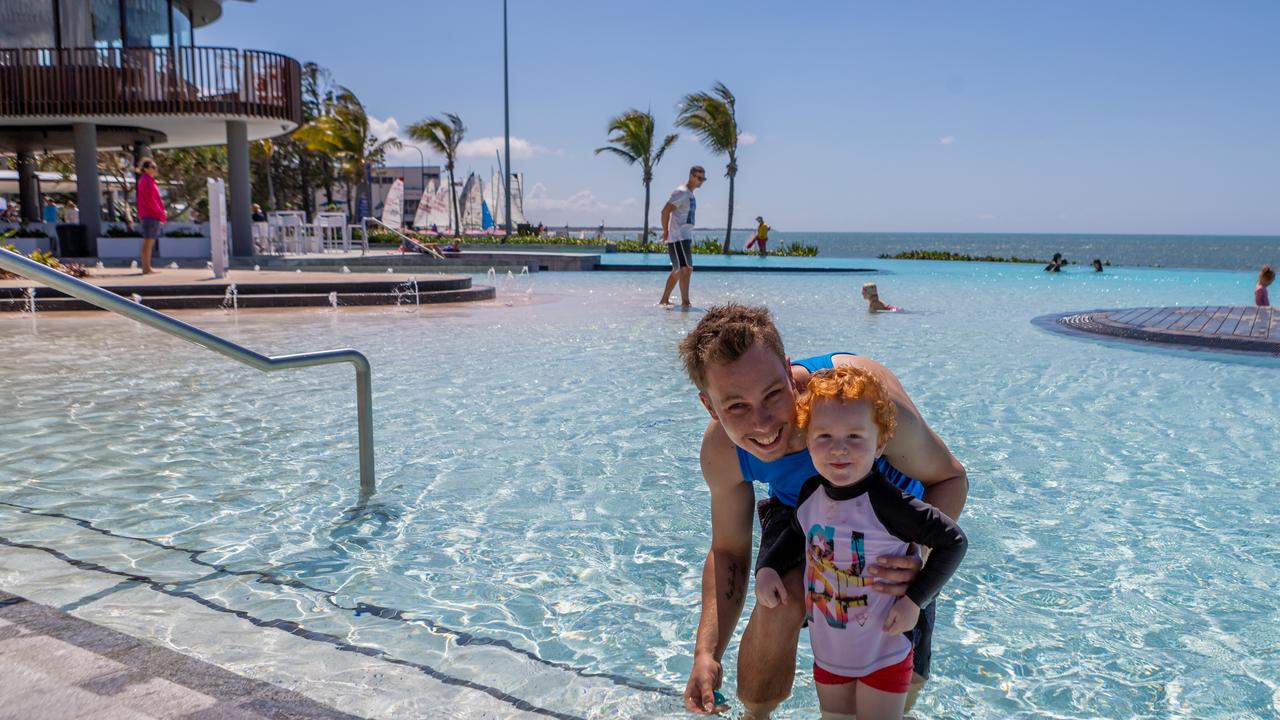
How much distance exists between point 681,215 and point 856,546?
432 inches

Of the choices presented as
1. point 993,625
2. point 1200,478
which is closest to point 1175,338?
point 1200,478

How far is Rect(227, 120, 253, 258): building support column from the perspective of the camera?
67.7ft

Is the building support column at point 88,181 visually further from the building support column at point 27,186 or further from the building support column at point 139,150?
the building support column at point 27,186

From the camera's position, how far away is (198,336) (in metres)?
3.55

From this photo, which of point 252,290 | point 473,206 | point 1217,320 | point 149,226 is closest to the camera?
point 1217,320

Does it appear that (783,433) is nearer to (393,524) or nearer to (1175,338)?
(393,524)

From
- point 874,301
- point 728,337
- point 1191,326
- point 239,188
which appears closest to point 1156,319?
point 1191,326

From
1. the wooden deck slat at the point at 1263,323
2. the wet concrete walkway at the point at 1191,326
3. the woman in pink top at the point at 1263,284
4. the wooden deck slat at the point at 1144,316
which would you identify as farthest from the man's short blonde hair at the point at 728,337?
the woman in pink top at the point at 1263,284

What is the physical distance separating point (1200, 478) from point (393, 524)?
433 cm

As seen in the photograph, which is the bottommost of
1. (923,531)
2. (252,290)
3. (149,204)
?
(252,290)

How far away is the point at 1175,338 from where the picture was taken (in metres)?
10.5

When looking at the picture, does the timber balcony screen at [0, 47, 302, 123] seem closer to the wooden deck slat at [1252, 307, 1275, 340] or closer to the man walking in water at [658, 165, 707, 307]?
the man walking in water at [658, 165, 707, 307]

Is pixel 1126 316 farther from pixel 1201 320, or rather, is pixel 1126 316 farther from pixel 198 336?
pixel 198 336

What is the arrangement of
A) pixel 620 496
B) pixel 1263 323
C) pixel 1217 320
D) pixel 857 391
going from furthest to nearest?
pixel 1217 320 < pixel 1263 323 < pixel 620 496 < pixel 857 391
